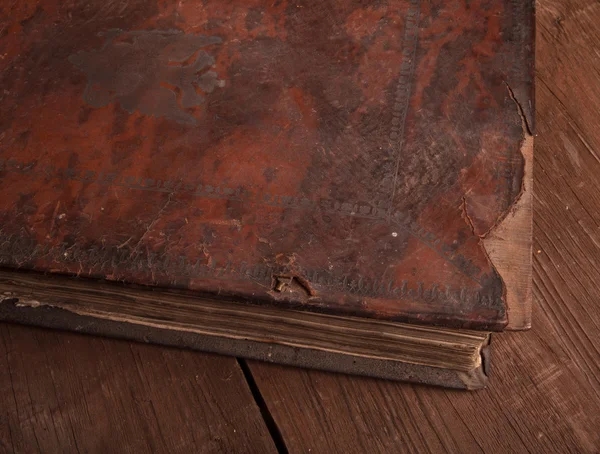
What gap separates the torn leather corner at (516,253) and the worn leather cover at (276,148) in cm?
1

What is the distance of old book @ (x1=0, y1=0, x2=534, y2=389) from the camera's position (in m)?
1.15

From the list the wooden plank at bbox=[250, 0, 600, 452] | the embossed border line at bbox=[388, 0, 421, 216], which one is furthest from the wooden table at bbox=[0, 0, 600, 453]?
the embossed border line at bbox=[388, 0, 421, 216]

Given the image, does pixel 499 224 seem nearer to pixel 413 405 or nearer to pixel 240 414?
pixel 413 405

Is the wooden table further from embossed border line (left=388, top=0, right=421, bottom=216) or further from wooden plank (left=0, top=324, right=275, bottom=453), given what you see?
embossed border line (left=388, top=0, right=421, bottom=216)

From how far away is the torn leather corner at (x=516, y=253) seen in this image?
111cm

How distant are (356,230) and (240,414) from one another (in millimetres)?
512

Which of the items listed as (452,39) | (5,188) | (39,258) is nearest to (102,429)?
(39,258)

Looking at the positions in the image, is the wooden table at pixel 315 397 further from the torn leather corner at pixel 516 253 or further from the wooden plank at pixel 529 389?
the torn leather corner at pixel 516 253

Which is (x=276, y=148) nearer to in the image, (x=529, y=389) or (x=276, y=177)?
(x=276, y=177)

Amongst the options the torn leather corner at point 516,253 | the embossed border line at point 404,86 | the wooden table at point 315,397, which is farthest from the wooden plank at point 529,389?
the embossed border line at point 404,86

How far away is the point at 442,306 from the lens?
1.11 meters

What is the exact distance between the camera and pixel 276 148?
4.09 ft

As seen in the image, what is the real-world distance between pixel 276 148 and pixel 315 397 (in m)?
0.56

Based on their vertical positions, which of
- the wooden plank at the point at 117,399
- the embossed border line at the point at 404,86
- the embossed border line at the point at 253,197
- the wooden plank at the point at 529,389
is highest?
the embossed border line at the point at 404,86
